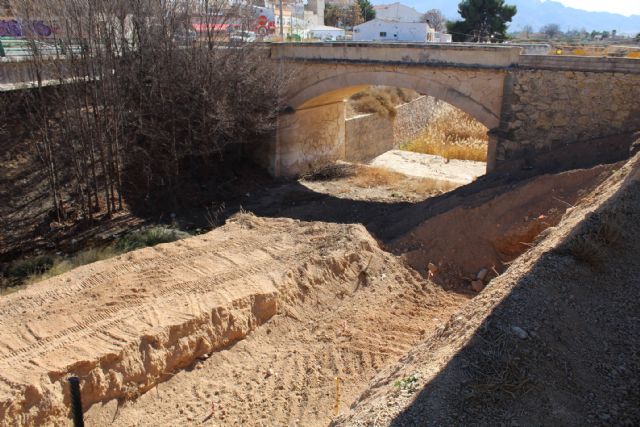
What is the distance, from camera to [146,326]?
8375mm

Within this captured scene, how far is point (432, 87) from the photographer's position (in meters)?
17.3

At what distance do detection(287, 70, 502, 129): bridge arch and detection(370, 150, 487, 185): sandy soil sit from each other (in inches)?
206

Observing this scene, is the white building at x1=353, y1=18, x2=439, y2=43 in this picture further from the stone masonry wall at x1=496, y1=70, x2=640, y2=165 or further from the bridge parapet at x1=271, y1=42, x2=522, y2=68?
the stone masonry wall at x1=496, y1=70, x2=640, y2=165

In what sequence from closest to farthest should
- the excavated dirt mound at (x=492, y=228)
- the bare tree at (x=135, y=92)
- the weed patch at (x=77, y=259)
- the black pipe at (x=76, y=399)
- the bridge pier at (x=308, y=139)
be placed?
the black pipe at (x=76, y=399)
the excavated dirt mound at (x=492, y=228)
the weed patch at (x=77, y=259)
the bare tree at (x=135, y=92)
the bridge pier at (x=308, y=139)

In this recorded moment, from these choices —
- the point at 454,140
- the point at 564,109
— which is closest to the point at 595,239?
the point at 564,109

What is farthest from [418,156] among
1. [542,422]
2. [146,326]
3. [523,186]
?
[542,422]

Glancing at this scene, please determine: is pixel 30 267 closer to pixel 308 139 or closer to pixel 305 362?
pixel 305 362

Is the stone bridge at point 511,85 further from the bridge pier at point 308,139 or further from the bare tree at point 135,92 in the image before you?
the bridge pier at point 308,139

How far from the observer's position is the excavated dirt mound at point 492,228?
11477 mm

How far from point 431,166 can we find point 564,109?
10255 millimetres

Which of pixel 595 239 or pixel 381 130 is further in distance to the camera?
pixel 381 130

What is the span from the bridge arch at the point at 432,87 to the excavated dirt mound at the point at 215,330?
6.88 metres

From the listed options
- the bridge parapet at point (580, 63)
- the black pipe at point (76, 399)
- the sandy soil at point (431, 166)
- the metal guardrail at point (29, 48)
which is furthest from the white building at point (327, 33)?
the black pipe at point (76, 399)

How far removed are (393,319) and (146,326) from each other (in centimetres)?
437
